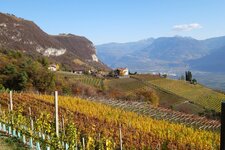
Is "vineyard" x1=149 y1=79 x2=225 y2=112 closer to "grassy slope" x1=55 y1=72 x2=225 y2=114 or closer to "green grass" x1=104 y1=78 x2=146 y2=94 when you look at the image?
"grassy slope" x1=55 y1=72 x2=225 y2=114

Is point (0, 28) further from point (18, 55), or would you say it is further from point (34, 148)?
point (34, 148)

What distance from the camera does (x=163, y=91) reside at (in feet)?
281

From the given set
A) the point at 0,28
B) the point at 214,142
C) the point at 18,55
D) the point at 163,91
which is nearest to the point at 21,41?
the point at 0,28

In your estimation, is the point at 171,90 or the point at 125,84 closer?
the point at 171,90

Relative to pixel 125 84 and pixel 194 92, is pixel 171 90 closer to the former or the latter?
pixel 194 92

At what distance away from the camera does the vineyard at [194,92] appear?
83.2 m

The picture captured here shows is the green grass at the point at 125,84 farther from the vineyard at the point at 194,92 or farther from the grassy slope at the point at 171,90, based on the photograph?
the vineyard at the point at 194,92

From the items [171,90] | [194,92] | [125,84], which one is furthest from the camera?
[194,92]

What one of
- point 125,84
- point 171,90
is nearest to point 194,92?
point 171,90

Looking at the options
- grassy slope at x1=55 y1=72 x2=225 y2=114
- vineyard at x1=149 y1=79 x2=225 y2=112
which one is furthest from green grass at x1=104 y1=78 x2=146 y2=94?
vineyard at x1=149 y1=79 x2=225 y2=112

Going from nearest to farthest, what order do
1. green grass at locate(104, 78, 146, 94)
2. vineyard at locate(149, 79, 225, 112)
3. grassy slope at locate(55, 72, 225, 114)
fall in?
grassy slope at locate(55, 72, 225, 114)
vineyard at locate(149, 79, 225, 112)
green grass at locate(104, 78, 146, 94)

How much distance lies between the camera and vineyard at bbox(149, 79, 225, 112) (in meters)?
83.2

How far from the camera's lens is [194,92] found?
300 ft

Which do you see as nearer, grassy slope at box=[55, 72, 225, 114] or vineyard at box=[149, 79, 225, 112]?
grassy slope at box=[55, 72, 225, 114]
